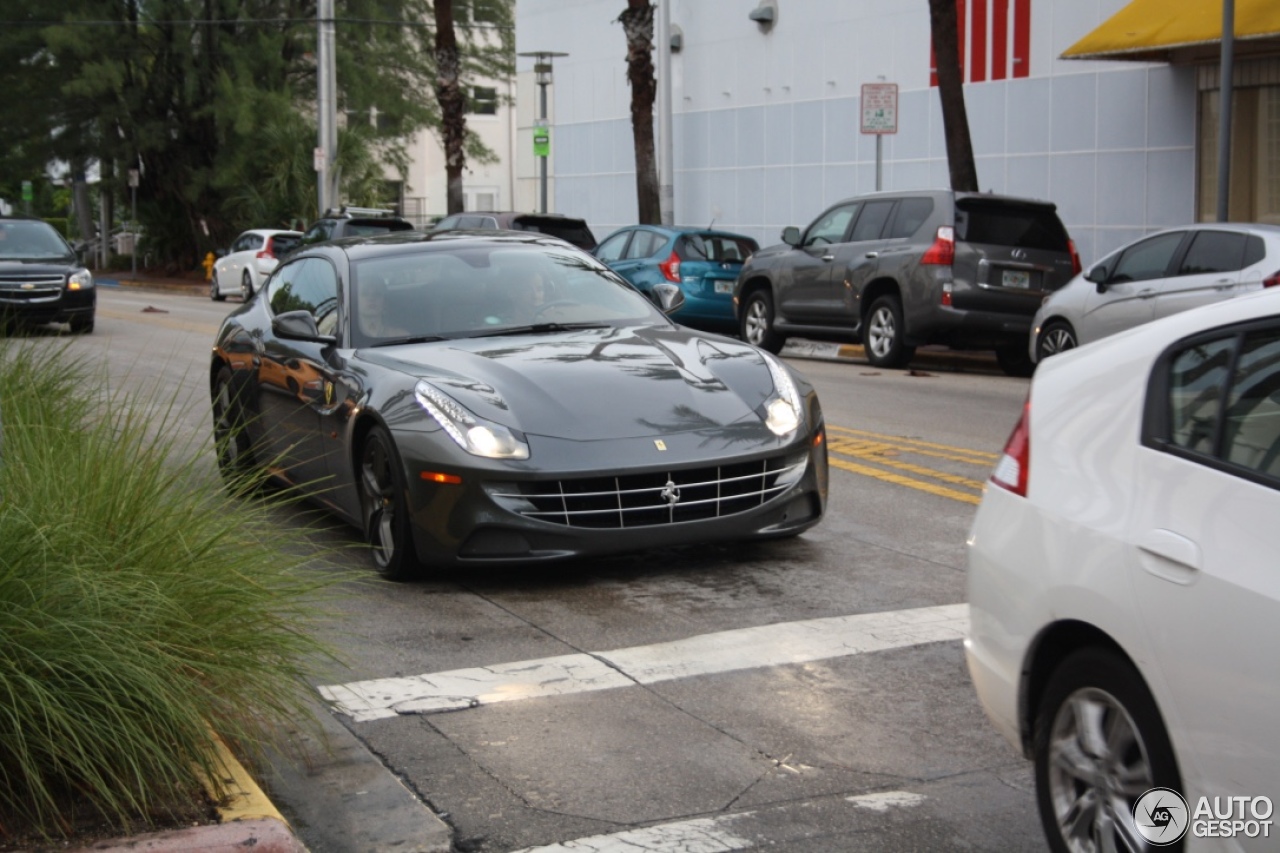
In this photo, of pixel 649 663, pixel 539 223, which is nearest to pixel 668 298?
pixel 649 663

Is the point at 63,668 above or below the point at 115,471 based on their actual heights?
below

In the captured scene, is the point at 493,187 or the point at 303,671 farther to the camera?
the point at 493,187

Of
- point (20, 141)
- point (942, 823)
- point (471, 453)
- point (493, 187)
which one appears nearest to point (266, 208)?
point (20, 141)

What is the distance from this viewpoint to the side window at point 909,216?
1795 centimetres

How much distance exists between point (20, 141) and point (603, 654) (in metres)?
48.1

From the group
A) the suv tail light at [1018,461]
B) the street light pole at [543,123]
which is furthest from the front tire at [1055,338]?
the street light pole at [543,123]

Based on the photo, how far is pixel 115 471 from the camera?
521 cm

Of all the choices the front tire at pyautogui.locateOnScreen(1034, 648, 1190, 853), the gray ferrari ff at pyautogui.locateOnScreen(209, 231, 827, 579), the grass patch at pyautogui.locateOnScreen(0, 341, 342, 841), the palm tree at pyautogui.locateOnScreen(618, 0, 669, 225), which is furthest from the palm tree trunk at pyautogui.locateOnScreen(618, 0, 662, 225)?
the front tire at pyautogui.locateOnScreen(1034, 648, 1190, 853)

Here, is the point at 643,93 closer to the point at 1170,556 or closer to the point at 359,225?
the point at 359,225

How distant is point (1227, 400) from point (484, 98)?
54443mm

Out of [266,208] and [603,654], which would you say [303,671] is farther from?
[266,208]

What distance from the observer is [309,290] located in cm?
903

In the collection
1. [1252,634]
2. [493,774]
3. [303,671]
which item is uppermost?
[1252,634]

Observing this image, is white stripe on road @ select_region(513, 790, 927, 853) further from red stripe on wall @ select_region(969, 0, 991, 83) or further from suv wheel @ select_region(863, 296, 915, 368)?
red stripe on wall @ select_region(969, 0, 991, 83)
